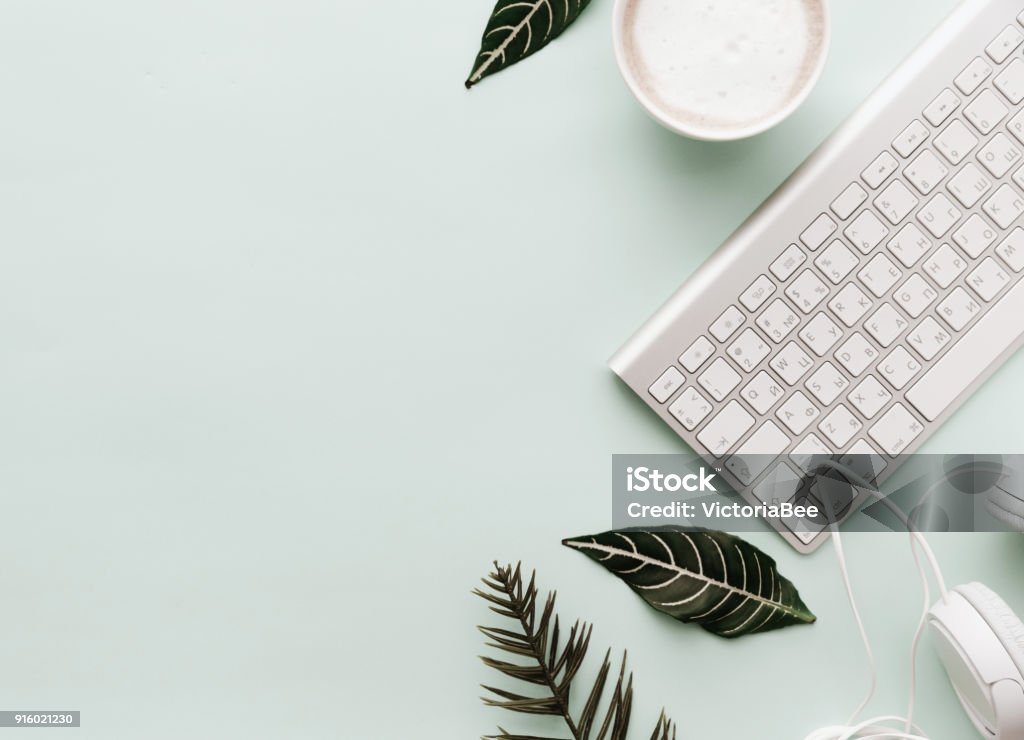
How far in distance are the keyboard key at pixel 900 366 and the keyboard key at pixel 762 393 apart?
2.7 inches

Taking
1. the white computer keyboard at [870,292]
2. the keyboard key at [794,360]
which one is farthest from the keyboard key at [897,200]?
the keyboard key at [794,360]

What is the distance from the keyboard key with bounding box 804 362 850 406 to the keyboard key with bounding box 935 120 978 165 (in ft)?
0.49

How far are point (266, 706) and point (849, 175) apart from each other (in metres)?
0.54

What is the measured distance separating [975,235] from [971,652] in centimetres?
26

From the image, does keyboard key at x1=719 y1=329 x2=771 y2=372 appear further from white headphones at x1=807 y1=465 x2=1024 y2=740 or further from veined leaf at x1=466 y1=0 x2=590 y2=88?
veined leaf at x1=466 y1=0 x2=590 y2=88

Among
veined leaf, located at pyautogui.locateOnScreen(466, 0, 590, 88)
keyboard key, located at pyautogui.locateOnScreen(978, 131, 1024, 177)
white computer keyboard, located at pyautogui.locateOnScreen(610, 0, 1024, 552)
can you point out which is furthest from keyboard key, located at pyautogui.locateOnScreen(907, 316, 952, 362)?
veined leaf, located at pyautogui.locateOnScreen(466, 0, 590, 88)

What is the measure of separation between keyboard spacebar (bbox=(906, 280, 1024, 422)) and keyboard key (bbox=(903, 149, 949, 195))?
3.4 inches

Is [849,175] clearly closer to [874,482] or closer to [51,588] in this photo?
[874,482]

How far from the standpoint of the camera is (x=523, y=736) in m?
0.59

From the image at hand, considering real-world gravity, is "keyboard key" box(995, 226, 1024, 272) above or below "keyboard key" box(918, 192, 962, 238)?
below

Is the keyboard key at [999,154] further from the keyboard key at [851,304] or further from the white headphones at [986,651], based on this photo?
the white headphones at [986,651]

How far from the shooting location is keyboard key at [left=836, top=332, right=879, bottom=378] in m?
0.56

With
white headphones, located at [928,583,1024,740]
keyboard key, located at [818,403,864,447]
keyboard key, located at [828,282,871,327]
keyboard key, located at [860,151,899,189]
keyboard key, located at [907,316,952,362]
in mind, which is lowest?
white headphones, located at [928,583,1024,740]

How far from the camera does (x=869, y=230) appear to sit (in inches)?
21.9
